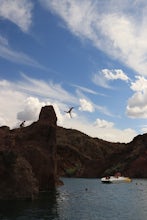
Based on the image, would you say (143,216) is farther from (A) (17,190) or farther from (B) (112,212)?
(A) (17,190)

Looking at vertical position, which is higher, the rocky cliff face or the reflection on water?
the rocky cliff face

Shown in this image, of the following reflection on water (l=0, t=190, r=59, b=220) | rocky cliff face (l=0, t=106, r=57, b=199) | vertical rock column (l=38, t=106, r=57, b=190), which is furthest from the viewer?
vertical rock column (l=38, t=106, r=57, b=190)

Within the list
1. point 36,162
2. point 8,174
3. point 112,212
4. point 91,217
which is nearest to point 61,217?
point 91,217

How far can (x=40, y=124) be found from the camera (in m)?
112

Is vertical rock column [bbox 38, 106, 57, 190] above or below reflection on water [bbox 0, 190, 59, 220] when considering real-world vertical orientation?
above

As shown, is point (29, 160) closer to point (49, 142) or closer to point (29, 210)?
point (49, 142)

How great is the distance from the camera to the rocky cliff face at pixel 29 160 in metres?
76.0

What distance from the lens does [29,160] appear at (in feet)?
323

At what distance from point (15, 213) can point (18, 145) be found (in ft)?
153

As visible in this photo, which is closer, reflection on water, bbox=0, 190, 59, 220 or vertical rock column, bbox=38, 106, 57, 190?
reflection on water, bbox=0, 190, 59, 220

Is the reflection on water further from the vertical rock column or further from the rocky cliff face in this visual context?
the vertical rock column

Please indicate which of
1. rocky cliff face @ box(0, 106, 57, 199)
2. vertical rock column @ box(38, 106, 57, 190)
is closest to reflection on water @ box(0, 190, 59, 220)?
rocky cliff face @ box(0, 106, 57, 199)

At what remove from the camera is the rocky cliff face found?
249ft

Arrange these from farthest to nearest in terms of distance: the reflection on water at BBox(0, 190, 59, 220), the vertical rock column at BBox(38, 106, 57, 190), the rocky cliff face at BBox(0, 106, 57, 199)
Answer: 1. the vertical rock column at BBox(38, 106, 57, 190)
2. the rocky cliff face at BBox(0, 106, 57, 199)
3. the reflection on water at BBox(0, 190, 59, 220)
